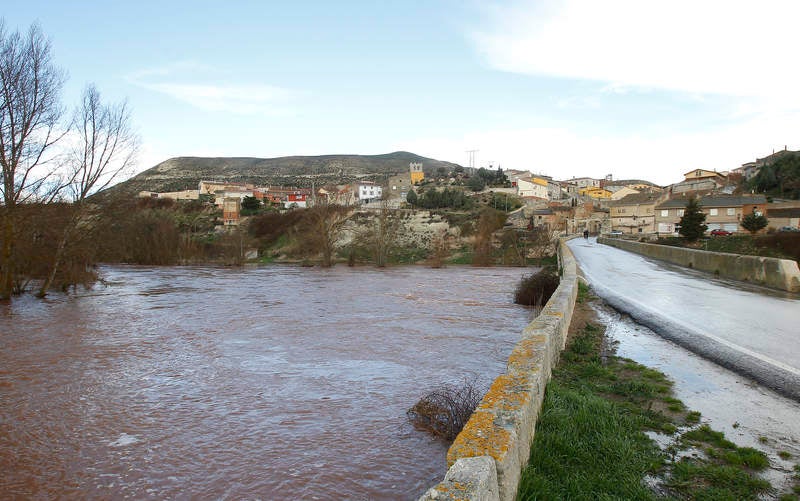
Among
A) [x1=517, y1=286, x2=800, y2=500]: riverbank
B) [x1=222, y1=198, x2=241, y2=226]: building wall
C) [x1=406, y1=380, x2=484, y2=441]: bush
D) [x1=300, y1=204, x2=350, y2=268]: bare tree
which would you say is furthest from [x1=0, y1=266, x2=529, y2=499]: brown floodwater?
[x1=222, y1=198, x2=241, y2=226]: building wall

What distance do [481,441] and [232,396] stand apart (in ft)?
17.7

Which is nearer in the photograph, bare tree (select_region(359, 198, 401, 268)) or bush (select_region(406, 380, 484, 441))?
bush (select_region(406, 380, 484, 441))

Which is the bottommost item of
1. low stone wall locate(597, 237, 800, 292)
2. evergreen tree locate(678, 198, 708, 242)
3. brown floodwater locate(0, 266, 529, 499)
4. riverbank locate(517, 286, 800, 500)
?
brown floodwater locate(0, 266, 529, 499)

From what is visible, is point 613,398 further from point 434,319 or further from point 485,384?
point 434,319

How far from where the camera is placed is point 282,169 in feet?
567

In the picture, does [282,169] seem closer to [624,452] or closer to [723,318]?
[723,318]

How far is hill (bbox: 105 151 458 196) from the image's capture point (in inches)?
5913

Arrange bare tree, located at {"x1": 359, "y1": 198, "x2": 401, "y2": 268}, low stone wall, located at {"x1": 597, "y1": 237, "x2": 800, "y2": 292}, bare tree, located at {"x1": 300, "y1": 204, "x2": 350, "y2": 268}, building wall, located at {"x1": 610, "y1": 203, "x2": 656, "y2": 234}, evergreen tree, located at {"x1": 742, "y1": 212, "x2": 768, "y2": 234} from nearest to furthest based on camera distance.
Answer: low stone wall, located at {"x1": 597, "y1": 237, "x2": 800, "y2": 292} → bare tree, located at {"x1": 359, "y1": 198, "x2": 401, "y2": 268} → bare tree, located at {"x1": 300, "y1": 204, "x2": 350, "y2": 268} → evergreen tree, located at {"x1": 742, "y1": 212, "x2": 768, "y2": 234} → building wall, located at {"x1": 610, "y1": 203, "x2": 656, "y2": 234}

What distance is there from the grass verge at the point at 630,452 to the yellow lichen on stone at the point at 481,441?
45cm

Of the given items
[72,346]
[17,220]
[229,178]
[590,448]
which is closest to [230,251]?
[17,220]

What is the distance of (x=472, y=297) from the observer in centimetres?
2009

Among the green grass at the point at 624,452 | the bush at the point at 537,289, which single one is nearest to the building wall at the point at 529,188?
the bush at the point at 537,289

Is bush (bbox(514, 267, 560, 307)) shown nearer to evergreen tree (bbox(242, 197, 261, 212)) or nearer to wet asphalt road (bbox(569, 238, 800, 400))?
wet asphalt road (bbox(569, 238, 800, 400))

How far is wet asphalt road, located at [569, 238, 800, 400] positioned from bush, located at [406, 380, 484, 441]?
11.5ft
